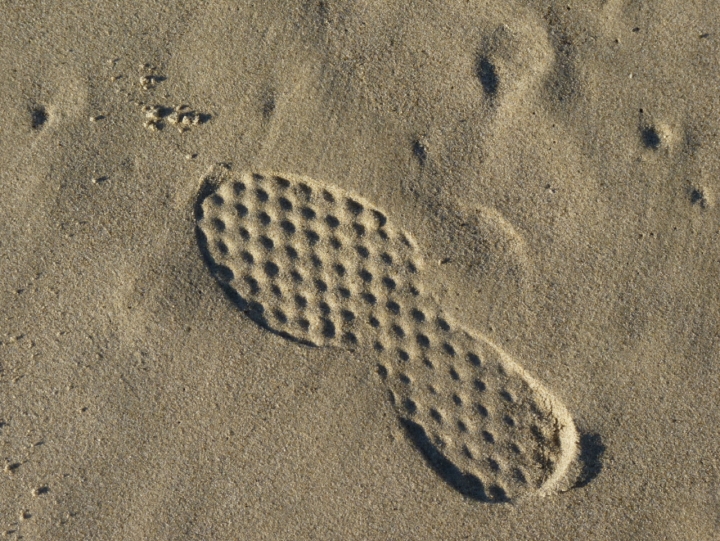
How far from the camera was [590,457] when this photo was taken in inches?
76.7

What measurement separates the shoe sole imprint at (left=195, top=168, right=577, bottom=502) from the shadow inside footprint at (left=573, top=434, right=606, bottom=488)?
0.21 ft

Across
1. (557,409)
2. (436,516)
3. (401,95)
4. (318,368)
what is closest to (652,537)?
(557,409)

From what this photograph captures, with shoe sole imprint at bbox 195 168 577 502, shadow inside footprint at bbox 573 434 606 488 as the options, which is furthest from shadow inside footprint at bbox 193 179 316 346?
shadow inside footprint at bbox 573 434 606 488

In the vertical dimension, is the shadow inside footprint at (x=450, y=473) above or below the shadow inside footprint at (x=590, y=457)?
below

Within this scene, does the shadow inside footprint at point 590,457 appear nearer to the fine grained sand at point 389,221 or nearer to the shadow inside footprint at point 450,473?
the fine grained sand at point 389,221

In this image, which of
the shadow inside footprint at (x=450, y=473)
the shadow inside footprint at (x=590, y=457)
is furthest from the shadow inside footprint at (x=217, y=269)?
the shadow inside footprint at (x=590, y=457)

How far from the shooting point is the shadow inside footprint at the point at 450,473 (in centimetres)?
196

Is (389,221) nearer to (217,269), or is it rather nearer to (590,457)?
(217,269)

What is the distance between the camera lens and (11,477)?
197 centimetres

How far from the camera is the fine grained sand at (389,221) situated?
1.94 meters

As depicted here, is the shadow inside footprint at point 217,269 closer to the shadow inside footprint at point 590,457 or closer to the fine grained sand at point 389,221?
the fine grained sand at point 389,221

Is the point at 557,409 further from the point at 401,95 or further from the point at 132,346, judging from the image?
the point at 132,346

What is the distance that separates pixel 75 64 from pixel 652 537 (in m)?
2.46

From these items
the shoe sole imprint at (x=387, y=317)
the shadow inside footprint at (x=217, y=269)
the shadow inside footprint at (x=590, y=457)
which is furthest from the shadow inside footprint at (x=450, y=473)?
the shadow inside footprint at (x=217, y=269)
